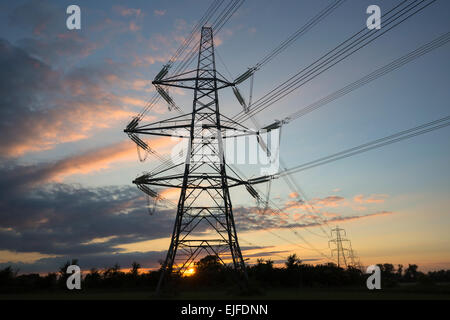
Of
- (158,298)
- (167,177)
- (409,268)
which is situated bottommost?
(409,268)

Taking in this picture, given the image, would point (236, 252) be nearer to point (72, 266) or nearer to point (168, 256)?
point (168, 256)

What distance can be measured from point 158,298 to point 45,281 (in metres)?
51.6

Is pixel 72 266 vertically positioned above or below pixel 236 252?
below

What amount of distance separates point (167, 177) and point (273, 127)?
30.2ft

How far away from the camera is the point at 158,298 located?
25.5m

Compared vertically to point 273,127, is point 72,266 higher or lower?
lower
